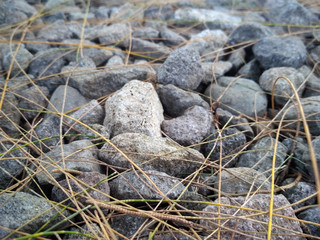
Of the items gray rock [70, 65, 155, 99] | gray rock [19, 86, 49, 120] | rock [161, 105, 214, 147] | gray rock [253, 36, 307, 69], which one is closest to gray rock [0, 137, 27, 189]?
gray rock [19, 86, 49, 120]

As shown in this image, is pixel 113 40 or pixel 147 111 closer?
pixel 147 111

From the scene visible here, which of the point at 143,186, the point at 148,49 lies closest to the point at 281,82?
the point at 148,49

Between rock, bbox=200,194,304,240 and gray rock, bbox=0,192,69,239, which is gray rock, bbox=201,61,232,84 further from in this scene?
gray rock, bbox=0,192,69,239

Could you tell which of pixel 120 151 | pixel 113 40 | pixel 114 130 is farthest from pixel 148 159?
pixel 113 40

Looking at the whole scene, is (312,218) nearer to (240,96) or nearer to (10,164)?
(240,96)

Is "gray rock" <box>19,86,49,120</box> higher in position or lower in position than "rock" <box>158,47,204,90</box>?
lower

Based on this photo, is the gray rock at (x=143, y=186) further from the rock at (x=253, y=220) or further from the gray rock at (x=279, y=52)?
the gray rock at (x=279, y=52)

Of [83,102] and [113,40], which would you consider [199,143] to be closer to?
[83,102]
